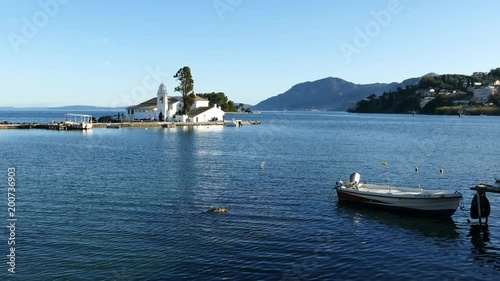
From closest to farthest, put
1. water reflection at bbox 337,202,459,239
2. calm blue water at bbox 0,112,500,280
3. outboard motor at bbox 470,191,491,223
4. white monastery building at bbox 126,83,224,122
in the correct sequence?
calm blue water at bbox 0,112,500,280 < water reflection at bbox 337,202,459,239 < outboard motor at bbox 470,191,491,223 < white monastery building at bbox 126,83,224,122

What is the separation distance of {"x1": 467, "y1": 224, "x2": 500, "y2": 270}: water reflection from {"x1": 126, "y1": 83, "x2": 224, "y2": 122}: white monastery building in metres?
120

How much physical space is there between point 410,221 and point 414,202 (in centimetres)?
176

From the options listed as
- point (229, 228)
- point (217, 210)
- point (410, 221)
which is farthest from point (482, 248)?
point (217, 210)

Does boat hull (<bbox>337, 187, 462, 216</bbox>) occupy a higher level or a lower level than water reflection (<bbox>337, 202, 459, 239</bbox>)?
higher

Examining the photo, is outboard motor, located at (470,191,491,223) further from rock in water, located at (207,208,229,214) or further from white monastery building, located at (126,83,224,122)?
white monastery building, located at (126,83,224,122)

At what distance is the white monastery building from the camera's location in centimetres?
14262

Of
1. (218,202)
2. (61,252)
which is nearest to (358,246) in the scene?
(218,202)

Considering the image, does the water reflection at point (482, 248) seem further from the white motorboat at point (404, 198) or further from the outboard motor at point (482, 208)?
the white motorboat at point (404, 198)

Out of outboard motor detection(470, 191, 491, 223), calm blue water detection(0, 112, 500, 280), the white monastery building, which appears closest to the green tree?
the white monastery building

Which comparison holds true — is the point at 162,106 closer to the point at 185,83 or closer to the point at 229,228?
the point at 185,83

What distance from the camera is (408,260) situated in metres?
22.1

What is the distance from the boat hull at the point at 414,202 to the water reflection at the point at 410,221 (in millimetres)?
491

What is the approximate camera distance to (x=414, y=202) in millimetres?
31188

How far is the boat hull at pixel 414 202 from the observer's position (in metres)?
30.3
